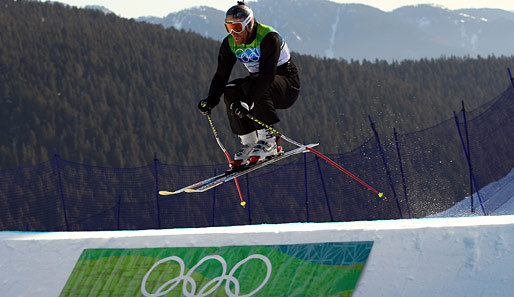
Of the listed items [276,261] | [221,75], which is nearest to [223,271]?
[276,261]

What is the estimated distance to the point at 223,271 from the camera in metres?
3.46

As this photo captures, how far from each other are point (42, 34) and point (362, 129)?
Answer: 27.5 m

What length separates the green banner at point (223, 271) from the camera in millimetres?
3301

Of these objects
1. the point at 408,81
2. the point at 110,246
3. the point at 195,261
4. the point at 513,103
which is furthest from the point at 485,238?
the point at 408,81

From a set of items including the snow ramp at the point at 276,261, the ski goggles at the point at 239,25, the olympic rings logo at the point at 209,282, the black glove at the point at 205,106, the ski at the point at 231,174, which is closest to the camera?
the snow ramp at the point at 276,261

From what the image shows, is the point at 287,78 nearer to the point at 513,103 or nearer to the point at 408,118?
the point at 513,103

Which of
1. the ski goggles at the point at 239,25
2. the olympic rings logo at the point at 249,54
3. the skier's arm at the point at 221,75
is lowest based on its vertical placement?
the skier's arm at the point at 221,75

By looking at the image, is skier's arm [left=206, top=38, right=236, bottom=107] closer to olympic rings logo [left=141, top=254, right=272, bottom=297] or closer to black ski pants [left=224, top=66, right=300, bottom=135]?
black ski pants [left=224, top=66, right=300, bottom=135]

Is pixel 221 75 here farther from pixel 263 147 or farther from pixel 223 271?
pixel 223 271

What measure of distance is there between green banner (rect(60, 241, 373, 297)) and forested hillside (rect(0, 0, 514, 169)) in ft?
121

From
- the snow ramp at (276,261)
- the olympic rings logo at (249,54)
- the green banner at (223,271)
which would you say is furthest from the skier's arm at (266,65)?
the green banner at (223,271)

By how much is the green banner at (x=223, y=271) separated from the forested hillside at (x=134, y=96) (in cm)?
3695

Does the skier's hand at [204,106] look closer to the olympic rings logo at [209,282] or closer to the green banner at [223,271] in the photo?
the green banner at [223,271]

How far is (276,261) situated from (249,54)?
2303 millimetres
